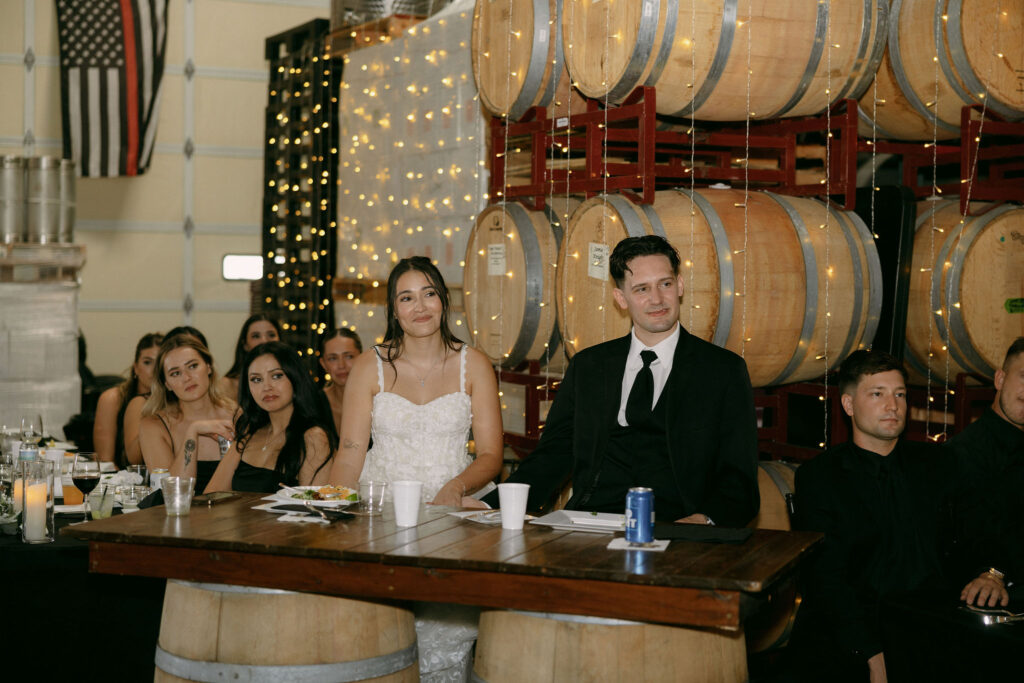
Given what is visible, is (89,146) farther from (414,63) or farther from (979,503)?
(979,503)

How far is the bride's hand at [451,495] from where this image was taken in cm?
363

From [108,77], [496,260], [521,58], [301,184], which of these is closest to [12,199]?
[108,77]

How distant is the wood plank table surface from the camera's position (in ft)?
8.41

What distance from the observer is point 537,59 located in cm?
543

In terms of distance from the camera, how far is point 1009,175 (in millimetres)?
6172

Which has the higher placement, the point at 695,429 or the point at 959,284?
the point at 959,284

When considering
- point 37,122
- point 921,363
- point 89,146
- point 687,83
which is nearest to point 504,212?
point 687,83

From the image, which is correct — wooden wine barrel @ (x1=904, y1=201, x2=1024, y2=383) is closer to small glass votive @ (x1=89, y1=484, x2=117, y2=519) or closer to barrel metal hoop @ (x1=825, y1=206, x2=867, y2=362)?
barrel metal hoop @ (x1=825, y1=206, x2=867, y2=362)

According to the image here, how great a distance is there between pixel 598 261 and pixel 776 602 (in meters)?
1.59

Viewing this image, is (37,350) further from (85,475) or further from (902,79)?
(902,79)

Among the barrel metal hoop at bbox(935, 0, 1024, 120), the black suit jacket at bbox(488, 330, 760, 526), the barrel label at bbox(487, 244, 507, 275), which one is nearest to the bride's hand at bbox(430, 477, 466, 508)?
the black suit jacket at bbox(488, 330, 760, 526)

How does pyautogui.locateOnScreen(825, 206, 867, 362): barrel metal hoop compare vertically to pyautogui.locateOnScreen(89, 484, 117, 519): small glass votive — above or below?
above

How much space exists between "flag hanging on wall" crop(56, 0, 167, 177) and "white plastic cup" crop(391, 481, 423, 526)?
7.68 meters

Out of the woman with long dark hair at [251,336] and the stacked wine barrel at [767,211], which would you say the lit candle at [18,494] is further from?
the woman with long dark hair at [251,336]
